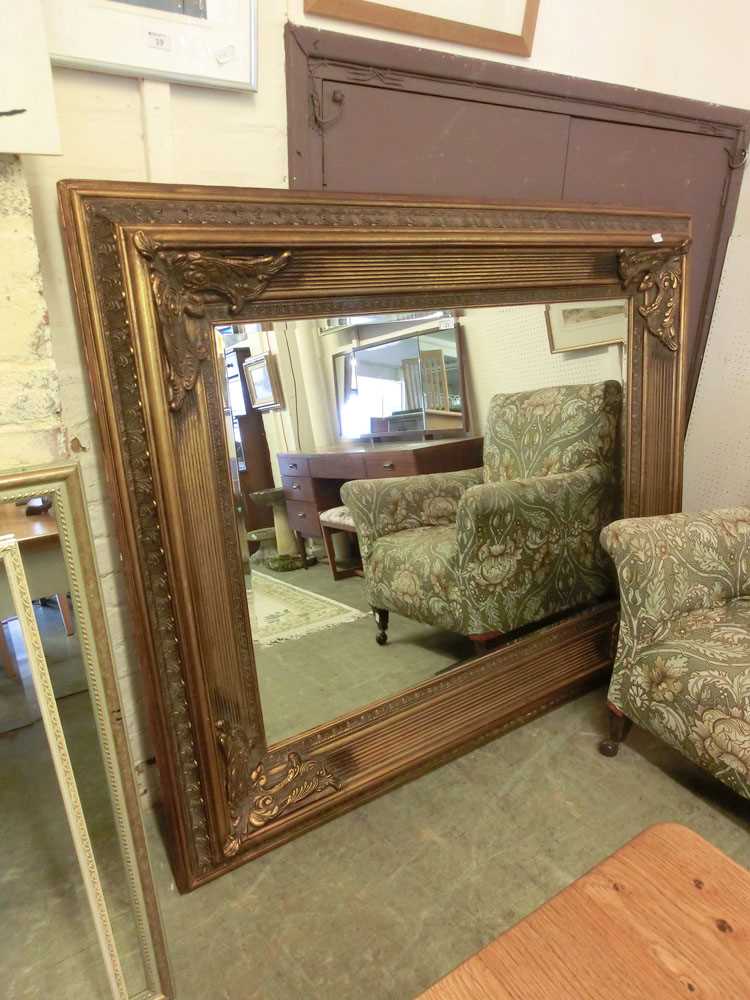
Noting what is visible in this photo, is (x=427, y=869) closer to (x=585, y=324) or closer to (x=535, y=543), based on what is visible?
Result: (x=535, y=543)

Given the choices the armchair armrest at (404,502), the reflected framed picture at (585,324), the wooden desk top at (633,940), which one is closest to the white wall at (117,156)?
the armchair armrest at (404,502)

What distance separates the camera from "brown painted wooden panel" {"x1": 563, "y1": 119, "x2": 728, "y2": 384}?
1.68 m

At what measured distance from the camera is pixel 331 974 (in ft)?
3.51

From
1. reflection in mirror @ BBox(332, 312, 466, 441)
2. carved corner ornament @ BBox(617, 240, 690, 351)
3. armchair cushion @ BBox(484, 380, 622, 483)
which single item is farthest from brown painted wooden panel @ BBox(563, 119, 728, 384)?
reflection in mirror @ BBox(332, 312, 466, 441)

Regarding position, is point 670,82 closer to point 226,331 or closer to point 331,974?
point 226,331

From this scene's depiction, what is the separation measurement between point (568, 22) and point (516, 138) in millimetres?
328

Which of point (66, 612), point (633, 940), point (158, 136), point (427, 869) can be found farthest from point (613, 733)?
point (158, 136)

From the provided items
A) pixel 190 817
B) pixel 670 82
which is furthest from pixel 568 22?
pixel 190 817

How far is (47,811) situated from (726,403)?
234cm

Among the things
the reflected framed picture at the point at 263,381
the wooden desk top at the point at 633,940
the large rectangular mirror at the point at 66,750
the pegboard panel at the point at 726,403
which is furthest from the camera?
the pegboard panel at the point at 726,403

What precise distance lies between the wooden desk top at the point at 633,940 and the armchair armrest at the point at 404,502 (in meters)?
0.85

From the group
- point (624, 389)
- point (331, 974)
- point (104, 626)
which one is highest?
point (624, 389)

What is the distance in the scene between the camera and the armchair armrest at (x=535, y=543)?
1.56m

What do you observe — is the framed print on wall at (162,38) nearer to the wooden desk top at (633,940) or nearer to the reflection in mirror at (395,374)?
the reflection in mirror at (395,374)
